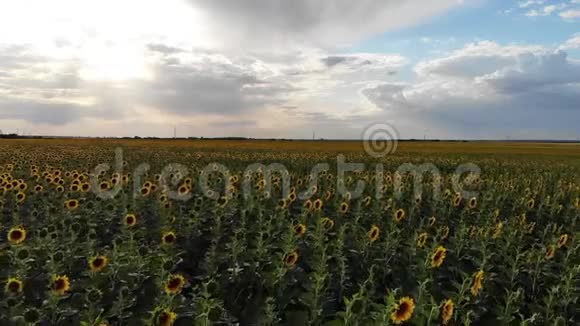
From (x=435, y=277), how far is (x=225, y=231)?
11.4 ft

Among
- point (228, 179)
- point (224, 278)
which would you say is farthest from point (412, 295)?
point (228, 179)

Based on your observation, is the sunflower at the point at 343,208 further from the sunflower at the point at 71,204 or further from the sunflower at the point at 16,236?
the sunflower at the point at 16,236

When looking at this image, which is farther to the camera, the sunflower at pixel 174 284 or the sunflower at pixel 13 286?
the sunflower at pixel 13 286

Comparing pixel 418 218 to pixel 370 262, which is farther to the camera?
pixel 418 218

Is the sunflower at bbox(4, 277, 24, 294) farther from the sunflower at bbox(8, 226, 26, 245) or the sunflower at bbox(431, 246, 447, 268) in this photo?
the sunflower at bbox(431, 246, 447, 268)

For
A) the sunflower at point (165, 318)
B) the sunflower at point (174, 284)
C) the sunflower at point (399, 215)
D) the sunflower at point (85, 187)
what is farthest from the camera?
the sunflower at point (85, 187)

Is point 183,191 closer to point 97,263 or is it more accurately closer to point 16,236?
point 16,236

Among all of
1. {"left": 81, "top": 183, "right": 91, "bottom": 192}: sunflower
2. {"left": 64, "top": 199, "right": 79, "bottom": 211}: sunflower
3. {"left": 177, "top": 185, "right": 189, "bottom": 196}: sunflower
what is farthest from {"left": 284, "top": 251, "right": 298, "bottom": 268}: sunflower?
{"left": 81, "top": 183, "right": 91, "bottom": 192}: sunflower

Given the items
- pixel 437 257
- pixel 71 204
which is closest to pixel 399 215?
pixel 437 257

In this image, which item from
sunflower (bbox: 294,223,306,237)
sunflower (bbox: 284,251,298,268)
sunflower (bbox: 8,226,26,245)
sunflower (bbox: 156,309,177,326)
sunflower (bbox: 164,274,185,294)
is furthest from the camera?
sunflower (bbox: 294,223,306,237)

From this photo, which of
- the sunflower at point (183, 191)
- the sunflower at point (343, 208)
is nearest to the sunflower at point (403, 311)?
the sunflower at point (343, 208)

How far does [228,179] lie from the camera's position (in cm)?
1165

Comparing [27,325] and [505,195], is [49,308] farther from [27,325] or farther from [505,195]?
[505,195]

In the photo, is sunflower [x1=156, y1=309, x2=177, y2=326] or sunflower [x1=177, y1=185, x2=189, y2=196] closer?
sunflower [x1=156, y1=309, x2=177, y2=326]
